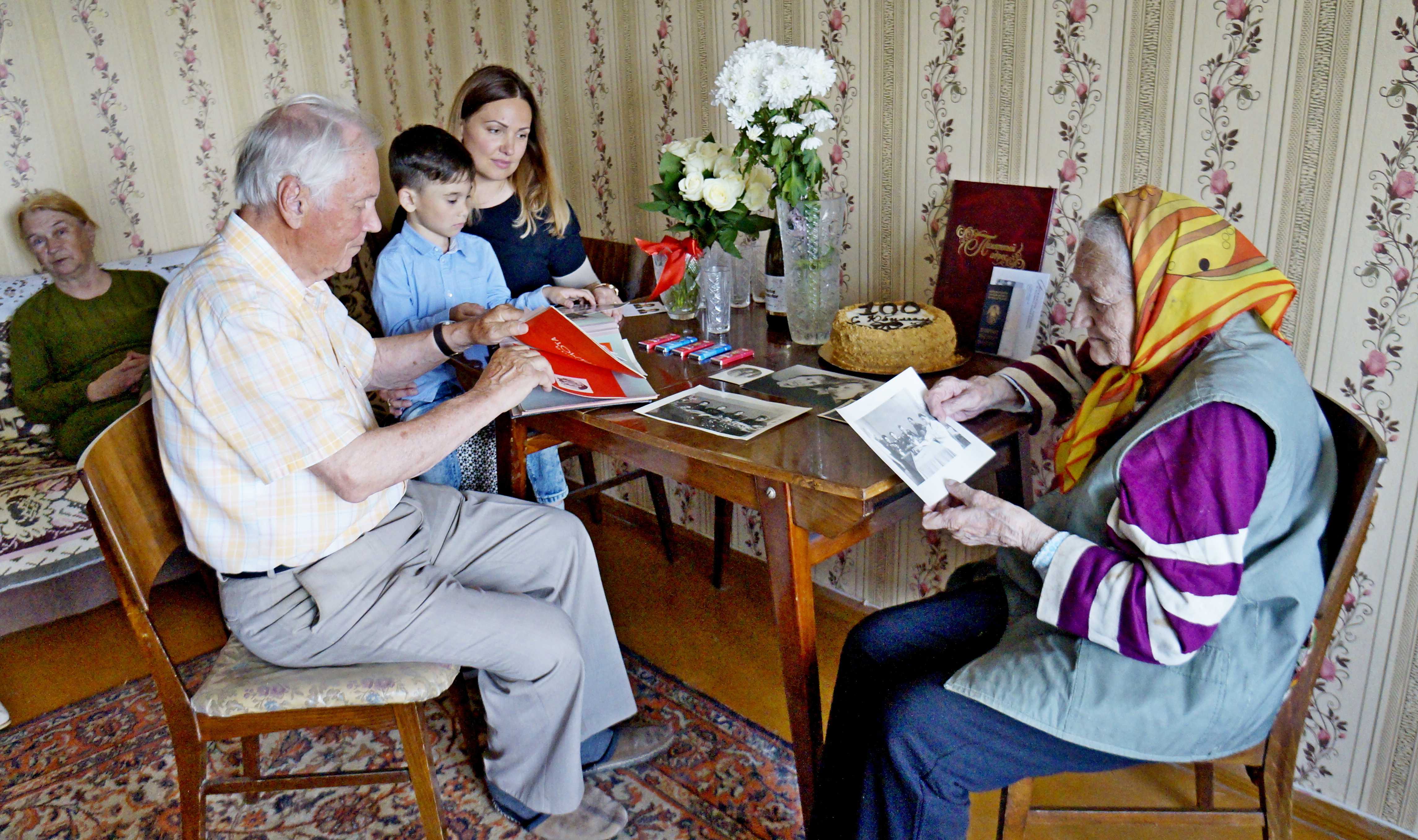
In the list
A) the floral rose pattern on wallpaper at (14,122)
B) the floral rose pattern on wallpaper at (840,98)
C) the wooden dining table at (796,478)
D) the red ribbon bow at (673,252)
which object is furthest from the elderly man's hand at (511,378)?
the floral rose pattern on wallpaper at (14,122)

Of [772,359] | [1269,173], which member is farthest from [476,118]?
[1269,173]

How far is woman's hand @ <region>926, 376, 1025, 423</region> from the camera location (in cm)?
159

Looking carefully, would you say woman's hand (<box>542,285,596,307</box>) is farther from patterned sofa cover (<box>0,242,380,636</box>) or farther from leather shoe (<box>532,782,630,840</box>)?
patterned sofa cover (<box>0,242,380,636</box>)

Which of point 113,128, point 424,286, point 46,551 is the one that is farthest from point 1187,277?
point 113,128

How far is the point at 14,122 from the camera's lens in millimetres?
3162

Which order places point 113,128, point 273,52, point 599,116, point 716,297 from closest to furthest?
point 716,297 → point 599,116 → point 113,128 → point 273,52

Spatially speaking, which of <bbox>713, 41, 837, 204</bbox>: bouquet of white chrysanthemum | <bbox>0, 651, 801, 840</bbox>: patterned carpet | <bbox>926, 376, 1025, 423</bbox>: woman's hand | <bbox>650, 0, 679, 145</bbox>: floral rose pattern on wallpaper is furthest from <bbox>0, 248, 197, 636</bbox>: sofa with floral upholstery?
<bbox>926, 376, 1025, 423</bbox>: woman's hand

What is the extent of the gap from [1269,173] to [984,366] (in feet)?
1.84

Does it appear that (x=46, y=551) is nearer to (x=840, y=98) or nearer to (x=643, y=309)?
(x=643, y=309)

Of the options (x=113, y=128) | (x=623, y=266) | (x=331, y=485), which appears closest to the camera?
(x=331, y=485)

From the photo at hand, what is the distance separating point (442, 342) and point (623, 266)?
2.84 ft

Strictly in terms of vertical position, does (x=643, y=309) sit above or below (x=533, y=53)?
below

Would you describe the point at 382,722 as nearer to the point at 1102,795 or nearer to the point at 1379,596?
the point at 1102,795

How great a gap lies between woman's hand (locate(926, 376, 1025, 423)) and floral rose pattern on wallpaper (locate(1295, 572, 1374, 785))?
669mm
